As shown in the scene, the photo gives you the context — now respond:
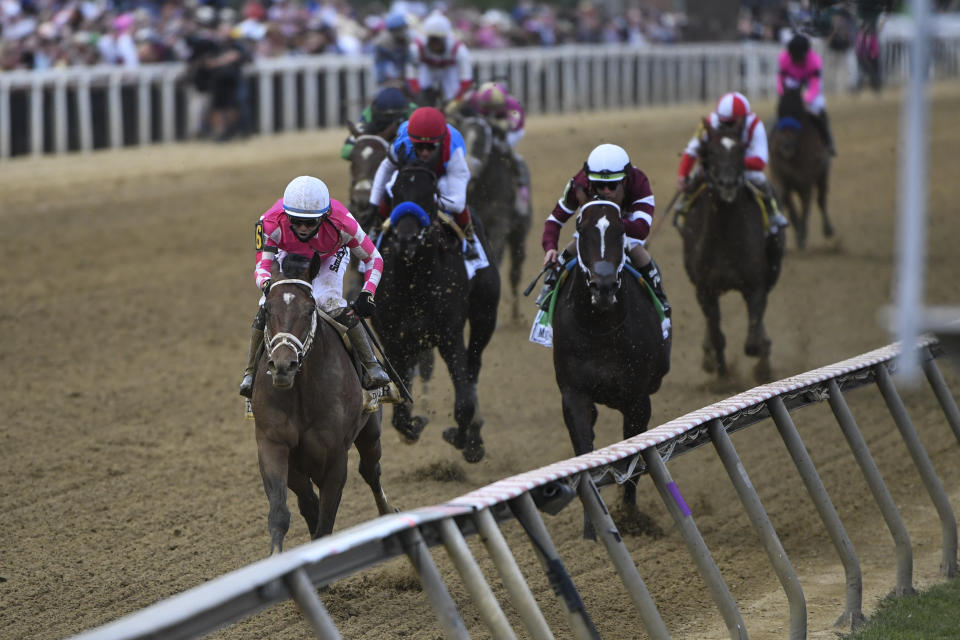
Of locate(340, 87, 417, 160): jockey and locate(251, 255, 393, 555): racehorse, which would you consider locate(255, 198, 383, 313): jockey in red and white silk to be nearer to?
locate(251, 255, 393, 555): racehorse

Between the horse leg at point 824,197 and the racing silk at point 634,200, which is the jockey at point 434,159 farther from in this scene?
the horse leg at point 824,197

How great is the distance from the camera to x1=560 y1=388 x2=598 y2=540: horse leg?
7.60 metres

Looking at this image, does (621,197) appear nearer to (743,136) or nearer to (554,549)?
(554,549)

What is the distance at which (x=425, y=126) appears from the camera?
8891 millimetres

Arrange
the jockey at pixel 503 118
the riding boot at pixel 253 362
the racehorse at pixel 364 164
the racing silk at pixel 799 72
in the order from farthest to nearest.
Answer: the racing silk at pixel 799 72 → the jockey at pixel 503 118 → the racehorse at pixel 364 164 → the riding boot at pixel 253 362

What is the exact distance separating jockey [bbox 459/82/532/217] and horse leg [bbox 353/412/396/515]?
5962 millimetres

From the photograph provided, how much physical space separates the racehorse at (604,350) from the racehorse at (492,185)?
4842 mm

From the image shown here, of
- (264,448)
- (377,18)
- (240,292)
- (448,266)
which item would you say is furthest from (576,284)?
(377,18)

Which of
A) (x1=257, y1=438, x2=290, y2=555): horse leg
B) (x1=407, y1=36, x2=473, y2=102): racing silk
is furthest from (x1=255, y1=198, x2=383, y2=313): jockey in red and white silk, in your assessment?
(x1=407, y1=36, x2=473, y2=102): racing silk

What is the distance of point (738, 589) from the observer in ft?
23.3

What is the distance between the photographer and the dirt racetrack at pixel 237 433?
6.96m

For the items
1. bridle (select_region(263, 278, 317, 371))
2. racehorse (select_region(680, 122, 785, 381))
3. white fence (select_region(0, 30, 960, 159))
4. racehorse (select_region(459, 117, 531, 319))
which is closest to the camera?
bridle (select_region(263, 278, 317, 371))

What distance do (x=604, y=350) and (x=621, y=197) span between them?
908 millimetres

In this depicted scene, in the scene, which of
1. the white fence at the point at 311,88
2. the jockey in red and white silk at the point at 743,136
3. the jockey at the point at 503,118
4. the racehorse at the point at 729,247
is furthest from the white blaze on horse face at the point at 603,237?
the white fence at the point at 311,88
